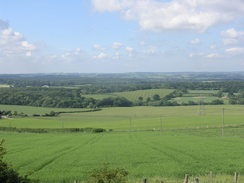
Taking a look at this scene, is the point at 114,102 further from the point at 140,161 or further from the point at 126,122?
the point at 140,161

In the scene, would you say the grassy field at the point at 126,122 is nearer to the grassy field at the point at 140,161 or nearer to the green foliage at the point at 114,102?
the green foliage at the point at 114,102

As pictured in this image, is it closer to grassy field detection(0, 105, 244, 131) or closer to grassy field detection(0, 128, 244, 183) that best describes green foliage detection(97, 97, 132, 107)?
grassy field detection(0, 105, 244, 131)

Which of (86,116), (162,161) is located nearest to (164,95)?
(86,116)

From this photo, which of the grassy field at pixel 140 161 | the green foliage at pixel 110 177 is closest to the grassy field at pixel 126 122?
the grassy field at pixel 140 161

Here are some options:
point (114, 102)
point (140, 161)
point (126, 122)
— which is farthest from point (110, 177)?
point (114, 102)

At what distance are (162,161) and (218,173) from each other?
5463 millimetres

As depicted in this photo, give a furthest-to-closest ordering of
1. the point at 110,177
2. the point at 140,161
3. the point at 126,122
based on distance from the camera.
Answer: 1. the point at 126,122
2. the point at 140,161
3. the point at 110,177

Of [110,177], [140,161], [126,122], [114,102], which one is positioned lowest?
[126,122]

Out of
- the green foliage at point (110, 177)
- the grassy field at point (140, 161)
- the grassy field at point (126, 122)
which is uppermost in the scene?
the green foliage at point (110, 177)

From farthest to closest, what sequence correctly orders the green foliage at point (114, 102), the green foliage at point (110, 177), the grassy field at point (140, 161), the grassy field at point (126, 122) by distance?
the green foliage at point (114, 102), the grassy field at point (126, 122), the grassy field at point (140, 161), the green foliage at point (110, 177)

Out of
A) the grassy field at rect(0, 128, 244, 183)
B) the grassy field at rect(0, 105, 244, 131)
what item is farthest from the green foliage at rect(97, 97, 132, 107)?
the grassy field at rect(0, 128, 244, 183)

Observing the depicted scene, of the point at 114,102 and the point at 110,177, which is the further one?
the point at 114,102

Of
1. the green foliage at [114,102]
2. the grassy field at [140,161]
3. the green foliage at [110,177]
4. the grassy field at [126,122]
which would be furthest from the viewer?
the green foliage at [114,102]

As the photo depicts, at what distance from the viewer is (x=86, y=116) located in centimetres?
8400
